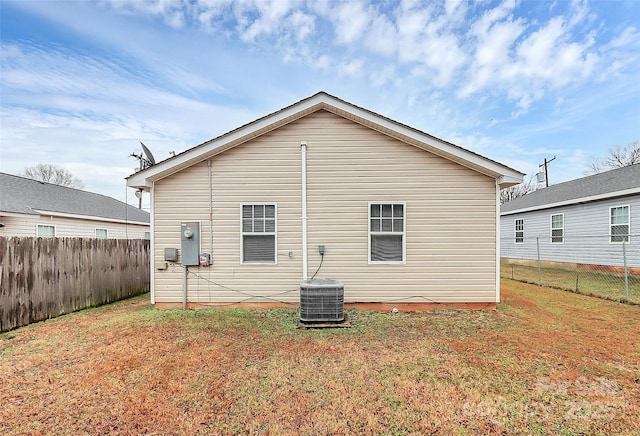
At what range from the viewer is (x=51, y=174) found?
1367 inches

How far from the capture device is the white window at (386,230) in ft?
21.4

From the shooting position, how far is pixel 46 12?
8.12m

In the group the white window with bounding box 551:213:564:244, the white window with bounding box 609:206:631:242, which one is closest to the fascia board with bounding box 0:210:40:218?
the white window with bounding box 609:206:631:242

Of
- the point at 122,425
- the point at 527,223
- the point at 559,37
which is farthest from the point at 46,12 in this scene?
the point at 527,223

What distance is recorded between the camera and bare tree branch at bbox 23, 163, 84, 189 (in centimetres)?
3391

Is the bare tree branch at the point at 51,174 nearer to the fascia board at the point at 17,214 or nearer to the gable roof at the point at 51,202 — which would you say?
the gable roof at the point at 51,202

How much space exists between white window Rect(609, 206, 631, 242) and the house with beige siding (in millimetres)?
9193

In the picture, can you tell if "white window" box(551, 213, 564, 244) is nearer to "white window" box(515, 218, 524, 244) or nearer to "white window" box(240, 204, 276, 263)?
"white window" box(515, 218, 524, 244)

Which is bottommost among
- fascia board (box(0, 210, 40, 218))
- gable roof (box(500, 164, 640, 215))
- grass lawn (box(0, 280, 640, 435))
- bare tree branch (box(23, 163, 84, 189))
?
grass lawn (box(0, 280, 640, 435))

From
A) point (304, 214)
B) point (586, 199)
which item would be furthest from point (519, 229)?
point (304, 214)

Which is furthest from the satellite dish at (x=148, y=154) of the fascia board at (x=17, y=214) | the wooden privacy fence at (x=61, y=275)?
the fascia board at (x=17, y=214)

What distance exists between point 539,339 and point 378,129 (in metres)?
4.84

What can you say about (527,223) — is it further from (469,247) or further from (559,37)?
(469,247)

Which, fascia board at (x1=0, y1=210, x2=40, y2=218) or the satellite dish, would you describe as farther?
fascia board at (x1=0, y1=210, x2=40, y2=218)
